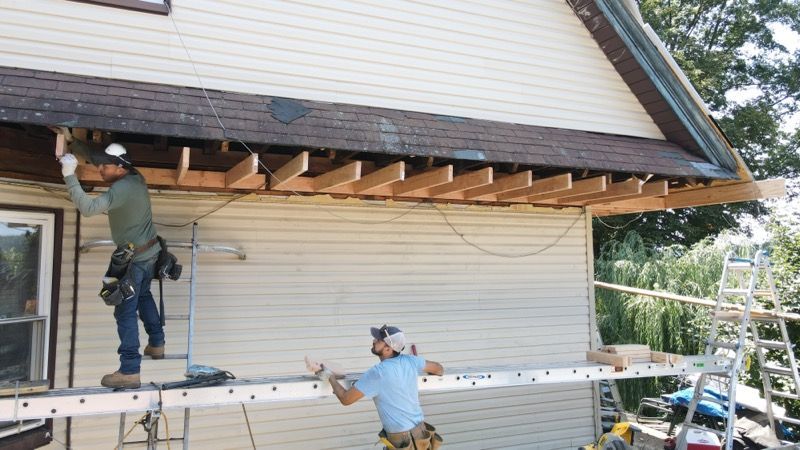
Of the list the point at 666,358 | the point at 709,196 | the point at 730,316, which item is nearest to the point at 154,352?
the point at 666,358

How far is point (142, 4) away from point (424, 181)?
3.14 m

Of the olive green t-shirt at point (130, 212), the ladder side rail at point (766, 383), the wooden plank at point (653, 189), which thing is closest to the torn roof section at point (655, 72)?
the wooden plank at point (653, 189)

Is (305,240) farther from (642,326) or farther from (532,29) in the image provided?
(642,326)

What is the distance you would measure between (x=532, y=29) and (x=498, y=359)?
4200 millimetres

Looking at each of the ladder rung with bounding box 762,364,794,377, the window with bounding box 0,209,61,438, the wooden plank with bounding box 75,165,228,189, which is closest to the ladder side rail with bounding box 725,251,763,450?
the ladder rung with bounding box 762,364,794,377

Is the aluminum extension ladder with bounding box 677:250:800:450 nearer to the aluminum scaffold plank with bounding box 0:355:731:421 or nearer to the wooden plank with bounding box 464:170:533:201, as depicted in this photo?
the aluminum scaffold plank with bounding box 0:355:731:421

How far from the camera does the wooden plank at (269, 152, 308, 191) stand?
5273 millimetres

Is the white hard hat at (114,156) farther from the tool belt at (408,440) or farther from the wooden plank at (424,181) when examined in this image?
the tool belt at (408,440)

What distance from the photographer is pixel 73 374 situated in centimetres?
569

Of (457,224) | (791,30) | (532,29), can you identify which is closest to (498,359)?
(457,224)

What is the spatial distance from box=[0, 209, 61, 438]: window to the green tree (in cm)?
2073

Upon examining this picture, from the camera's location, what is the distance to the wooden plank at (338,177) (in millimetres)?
5594

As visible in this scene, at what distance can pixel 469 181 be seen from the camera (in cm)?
A: 642

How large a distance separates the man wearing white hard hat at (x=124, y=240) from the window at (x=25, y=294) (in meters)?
1.06
